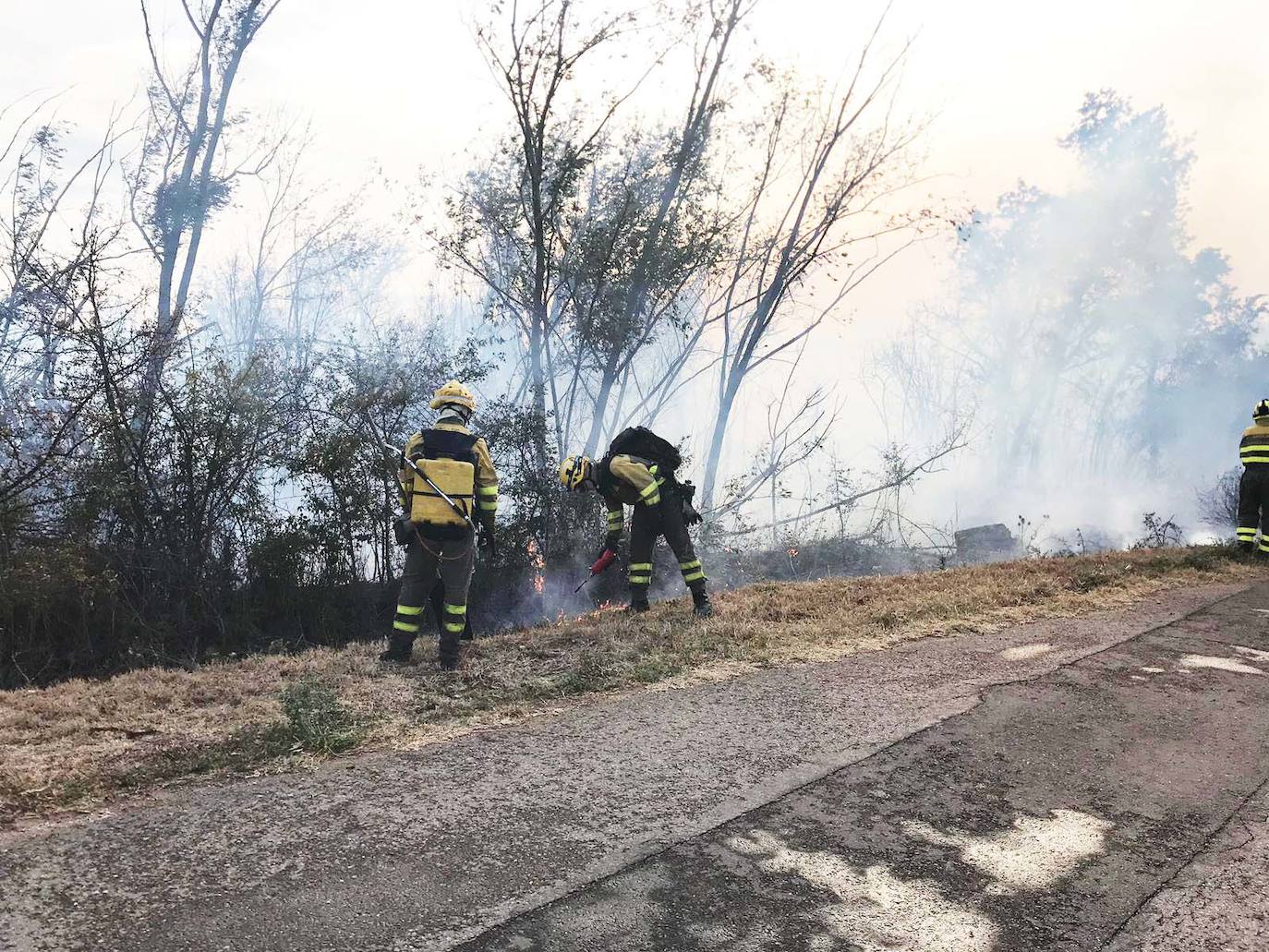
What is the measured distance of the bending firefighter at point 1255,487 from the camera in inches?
426

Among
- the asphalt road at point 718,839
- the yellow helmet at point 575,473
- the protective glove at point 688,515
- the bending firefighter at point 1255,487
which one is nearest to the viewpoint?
the asphalt road at point 718,839

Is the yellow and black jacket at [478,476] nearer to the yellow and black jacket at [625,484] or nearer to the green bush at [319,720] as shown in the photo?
the yellow and black jacket at [625,484]

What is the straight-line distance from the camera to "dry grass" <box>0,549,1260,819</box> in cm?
413

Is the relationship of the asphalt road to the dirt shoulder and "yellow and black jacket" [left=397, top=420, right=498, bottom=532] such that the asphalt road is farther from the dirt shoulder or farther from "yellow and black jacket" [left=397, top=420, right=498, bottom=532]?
"yellow and black jacket" [left=397, top=420, right=498, bottom=532]

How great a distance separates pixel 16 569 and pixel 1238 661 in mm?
10178

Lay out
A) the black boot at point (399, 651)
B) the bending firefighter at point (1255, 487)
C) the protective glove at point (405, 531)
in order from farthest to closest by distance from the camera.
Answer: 1. the bending firefighter at point (1255, 487)
2. the protective glove at point (405, 531)
3. the black boot at point (399, 651)

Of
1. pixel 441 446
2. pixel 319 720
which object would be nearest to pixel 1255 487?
pixel 441 446

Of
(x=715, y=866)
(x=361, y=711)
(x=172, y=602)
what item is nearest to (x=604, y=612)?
(x=361, y=711)

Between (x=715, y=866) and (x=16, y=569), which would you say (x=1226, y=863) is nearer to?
(x=715, y=866)

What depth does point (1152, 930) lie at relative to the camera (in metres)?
2.89

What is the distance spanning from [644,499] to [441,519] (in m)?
2.22

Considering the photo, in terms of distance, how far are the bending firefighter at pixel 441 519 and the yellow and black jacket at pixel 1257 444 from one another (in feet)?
31.2

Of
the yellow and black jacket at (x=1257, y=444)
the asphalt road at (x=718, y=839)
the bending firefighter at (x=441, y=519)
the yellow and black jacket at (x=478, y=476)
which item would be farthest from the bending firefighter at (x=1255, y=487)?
the bending firefighter at (x=441, y=519)

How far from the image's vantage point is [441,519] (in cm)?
643
